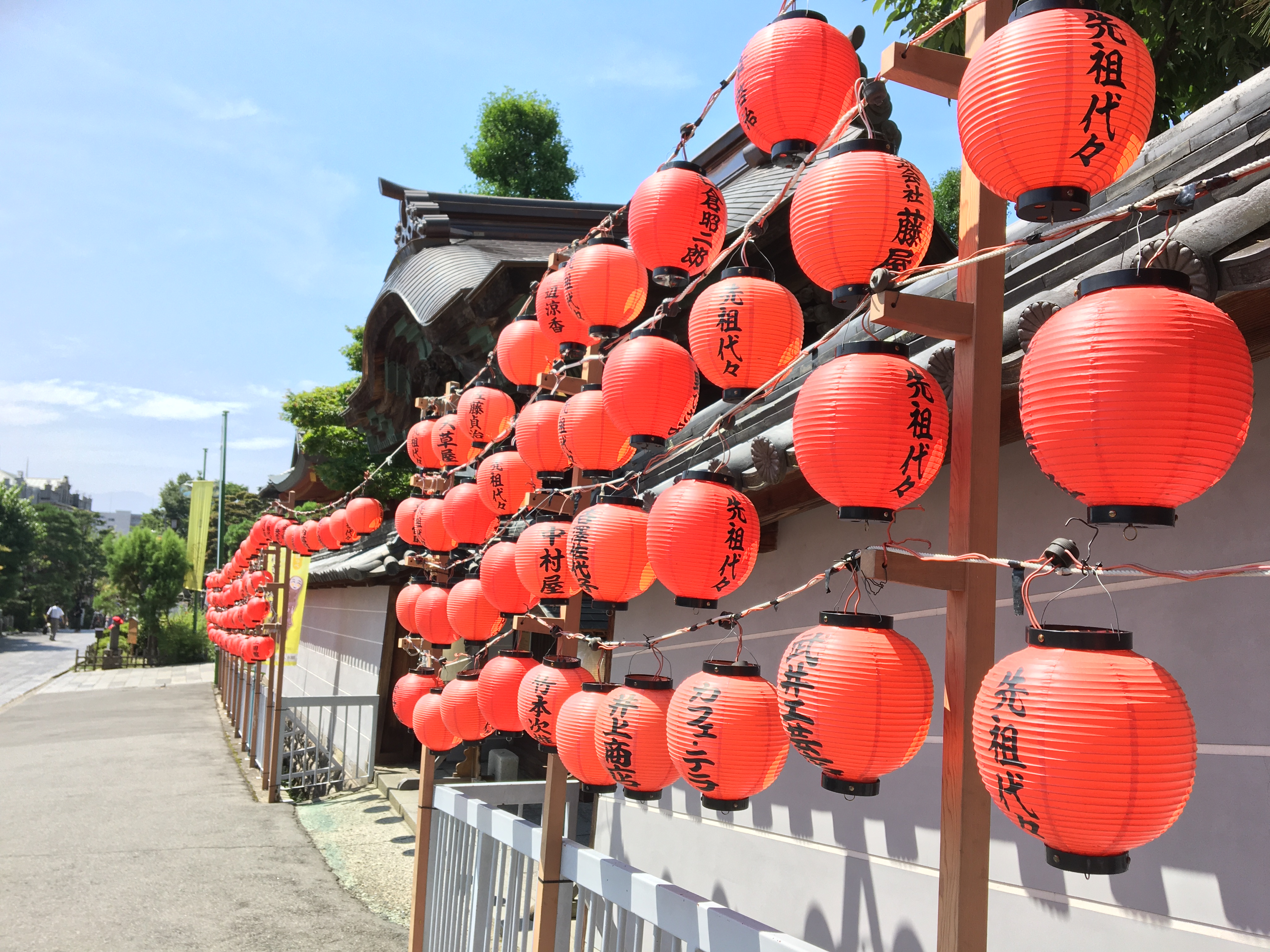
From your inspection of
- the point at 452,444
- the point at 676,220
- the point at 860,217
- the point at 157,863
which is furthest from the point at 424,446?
the point at 860,217

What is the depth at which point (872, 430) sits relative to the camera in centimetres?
236

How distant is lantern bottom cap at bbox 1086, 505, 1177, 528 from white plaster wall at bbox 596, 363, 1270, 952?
126 cm

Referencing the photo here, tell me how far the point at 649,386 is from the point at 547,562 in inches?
48.9

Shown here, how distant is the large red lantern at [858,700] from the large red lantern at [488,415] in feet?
15.5

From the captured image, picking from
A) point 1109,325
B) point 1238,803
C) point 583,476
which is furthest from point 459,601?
point 1109,325

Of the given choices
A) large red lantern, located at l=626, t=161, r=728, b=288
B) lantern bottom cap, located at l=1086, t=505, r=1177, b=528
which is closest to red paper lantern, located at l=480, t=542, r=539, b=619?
large red lantern, located at l=626, t=161, r=728, b=288

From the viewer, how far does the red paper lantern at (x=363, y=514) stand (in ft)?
38.4

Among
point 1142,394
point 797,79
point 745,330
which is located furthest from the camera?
point 745,330

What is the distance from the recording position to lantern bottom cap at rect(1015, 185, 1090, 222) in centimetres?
210

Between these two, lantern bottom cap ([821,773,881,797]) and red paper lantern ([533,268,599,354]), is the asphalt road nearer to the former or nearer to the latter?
red paper lantern ([533,268,599,354])

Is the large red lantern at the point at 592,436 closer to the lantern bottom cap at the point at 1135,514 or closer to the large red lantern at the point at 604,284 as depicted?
the large red lantern at the point at 604,284

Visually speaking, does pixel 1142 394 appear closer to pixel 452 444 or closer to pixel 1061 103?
pixel 1061 103

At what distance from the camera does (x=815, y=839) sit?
15.1 feet

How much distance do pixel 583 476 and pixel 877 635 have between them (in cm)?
306
